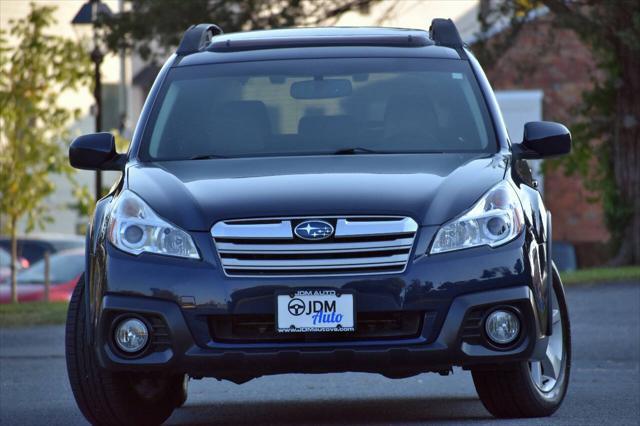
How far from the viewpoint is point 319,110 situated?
8.34m

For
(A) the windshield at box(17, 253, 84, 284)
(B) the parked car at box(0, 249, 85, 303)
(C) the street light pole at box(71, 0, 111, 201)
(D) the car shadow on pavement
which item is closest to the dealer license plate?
(D) the car shadow on pavement

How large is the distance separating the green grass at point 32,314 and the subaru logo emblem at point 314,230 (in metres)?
12.2

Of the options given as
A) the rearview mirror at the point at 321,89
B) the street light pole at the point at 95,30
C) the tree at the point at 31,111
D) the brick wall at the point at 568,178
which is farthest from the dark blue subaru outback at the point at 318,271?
the brick wall at the point at 568,178

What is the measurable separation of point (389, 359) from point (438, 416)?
1408 millimetres

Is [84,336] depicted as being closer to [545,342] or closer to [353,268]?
[353,268]

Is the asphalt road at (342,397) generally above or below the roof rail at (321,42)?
below

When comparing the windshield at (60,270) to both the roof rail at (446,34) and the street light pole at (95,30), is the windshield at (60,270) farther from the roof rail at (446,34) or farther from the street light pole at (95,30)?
the roof rail at (446,34)

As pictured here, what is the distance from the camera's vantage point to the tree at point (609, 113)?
2528 cm

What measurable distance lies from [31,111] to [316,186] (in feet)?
69.7

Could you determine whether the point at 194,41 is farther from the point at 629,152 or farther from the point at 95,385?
the point at 629,152

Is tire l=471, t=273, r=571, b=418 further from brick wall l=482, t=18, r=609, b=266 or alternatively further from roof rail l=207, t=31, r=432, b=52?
brick wall l=482, t=18, r=609, b=266

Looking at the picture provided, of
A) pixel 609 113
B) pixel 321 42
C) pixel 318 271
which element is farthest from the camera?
pixel 609 113

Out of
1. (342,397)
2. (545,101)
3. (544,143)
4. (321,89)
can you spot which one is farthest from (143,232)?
(545,101)

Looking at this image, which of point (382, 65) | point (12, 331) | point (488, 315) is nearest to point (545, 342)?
point (488, 315)
